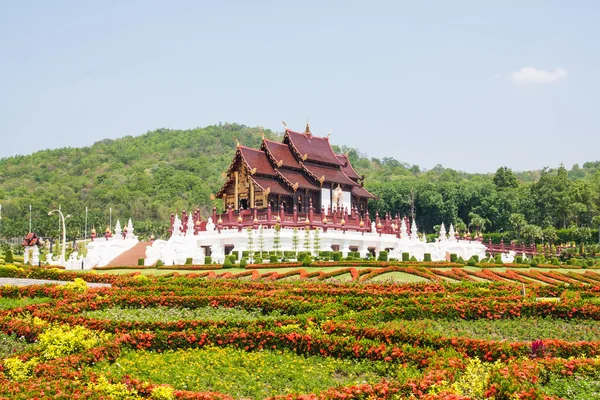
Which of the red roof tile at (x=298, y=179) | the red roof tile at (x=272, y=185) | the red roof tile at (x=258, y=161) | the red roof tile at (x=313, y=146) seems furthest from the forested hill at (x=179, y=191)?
the red roof tile at (x=258, y=161)

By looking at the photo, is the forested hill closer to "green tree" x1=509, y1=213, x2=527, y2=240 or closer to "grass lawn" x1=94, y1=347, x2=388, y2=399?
"green tree" x1=509, y1=213, x2=527, y2=240

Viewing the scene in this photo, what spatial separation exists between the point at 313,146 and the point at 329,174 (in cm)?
316

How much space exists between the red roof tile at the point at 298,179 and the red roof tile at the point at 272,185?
754 mm

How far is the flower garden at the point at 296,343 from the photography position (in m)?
9.87

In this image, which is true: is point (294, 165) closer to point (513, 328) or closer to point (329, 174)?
point (329, 174)

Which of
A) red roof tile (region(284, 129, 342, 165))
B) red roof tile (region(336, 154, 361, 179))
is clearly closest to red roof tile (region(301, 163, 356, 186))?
red roof tile (region(284, 129, 342, 165))

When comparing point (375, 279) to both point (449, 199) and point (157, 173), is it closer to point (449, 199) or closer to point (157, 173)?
point (449, 199)

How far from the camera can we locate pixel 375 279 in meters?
27.7

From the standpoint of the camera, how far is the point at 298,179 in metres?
50.4

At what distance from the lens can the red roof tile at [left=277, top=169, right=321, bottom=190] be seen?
163 feet

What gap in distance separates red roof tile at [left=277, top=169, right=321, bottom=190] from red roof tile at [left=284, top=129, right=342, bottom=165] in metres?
1.83

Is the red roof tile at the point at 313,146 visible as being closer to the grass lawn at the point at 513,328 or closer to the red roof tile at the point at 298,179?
the red roof tile at the point at 298,179

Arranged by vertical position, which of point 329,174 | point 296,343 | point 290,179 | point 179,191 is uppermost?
point 179,191

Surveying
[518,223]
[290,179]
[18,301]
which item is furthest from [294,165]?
[18,301]
